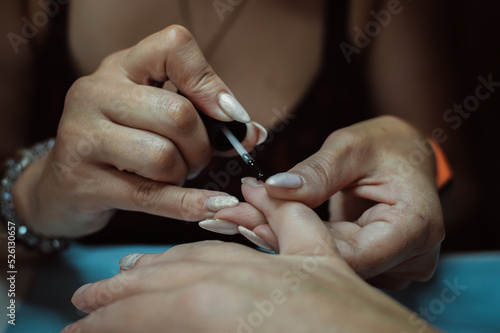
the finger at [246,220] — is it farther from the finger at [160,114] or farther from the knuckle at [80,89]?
the knuckle at [80,89]

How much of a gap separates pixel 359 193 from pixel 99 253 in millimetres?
509

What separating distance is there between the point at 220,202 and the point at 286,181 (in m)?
0.11

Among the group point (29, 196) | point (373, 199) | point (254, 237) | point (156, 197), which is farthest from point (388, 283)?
point (29, 196)

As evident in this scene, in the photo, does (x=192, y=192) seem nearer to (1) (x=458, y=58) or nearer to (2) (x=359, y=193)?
(2) (x=359, y=193)

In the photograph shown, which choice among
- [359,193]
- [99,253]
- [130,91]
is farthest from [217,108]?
[99,253]

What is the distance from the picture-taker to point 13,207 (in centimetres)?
72

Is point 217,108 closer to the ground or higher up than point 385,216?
higher up

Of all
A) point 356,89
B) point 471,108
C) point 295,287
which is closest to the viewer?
point 295,287

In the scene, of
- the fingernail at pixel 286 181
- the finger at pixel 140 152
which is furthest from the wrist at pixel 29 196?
the fingernail at pixel 286 181

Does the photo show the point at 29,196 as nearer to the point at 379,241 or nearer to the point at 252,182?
the point at 252,182

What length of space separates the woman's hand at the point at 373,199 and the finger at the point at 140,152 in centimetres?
10

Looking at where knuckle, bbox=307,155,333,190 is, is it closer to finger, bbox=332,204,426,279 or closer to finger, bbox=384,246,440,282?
finger, bbox=332,204,426,279

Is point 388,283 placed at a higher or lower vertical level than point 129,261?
lower

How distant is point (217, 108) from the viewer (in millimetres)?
541
